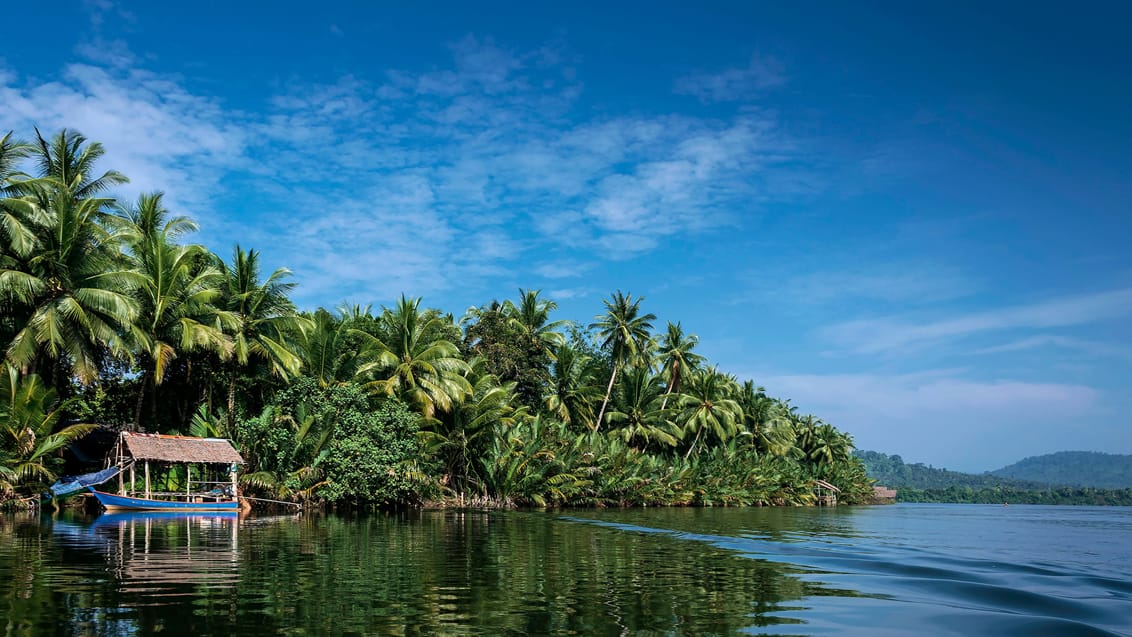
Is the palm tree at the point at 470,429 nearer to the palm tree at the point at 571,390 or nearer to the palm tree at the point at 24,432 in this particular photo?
the palm tree at the point at 571,390

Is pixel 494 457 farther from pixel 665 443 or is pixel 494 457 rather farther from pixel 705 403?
pixel 705 403

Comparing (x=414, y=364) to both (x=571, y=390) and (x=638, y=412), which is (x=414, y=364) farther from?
(x=638, y=412)

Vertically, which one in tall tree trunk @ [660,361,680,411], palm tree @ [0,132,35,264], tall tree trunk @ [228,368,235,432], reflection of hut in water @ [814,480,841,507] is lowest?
reflection of hut in water @ [814,480,841,507]

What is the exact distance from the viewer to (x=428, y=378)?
33719 mm

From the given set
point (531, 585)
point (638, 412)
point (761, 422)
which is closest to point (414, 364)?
point (638, 412)

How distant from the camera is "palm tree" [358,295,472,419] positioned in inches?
1312

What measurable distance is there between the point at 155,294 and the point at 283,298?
5.92 m

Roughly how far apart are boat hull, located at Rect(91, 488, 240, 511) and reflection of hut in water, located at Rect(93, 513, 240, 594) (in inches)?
19.7

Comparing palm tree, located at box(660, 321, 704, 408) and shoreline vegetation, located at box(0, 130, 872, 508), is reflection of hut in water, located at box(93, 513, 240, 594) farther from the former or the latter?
palm tree, located at box(660, 321, 704, 408)

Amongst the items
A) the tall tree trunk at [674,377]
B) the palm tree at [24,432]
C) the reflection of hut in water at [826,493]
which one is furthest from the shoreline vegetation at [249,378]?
the reflection of hut in water at [826,493]

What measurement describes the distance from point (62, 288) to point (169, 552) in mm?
15529

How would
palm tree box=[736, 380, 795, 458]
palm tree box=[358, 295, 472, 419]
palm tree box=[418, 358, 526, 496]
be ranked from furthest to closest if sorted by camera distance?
palm tree box=[736, 380, 795, 458], palm tree box=[418, 358, 526, 496], palm tree box=[358, 295, 472, 419]

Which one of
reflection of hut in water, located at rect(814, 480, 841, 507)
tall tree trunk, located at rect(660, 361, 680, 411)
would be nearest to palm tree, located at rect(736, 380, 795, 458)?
reflection of hut in water, located at rect(814, 480, 841, 507)

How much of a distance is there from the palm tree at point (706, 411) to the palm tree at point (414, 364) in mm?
23086
